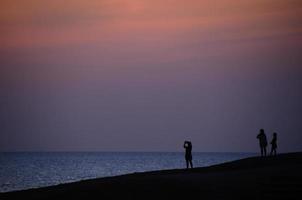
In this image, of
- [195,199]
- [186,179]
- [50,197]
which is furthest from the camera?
[186,179]

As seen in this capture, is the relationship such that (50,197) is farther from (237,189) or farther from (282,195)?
(282,195)

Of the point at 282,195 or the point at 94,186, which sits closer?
the point at 282,195

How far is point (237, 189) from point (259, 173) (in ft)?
13.5

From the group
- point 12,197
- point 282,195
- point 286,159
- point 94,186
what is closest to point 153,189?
point 94,186

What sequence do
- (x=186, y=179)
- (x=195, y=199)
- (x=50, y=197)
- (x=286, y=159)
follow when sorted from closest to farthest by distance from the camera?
(x=195, y=199), (x=50, y=197), (x=186, y=179), (x=286, y=159)

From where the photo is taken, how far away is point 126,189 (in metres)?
23.7

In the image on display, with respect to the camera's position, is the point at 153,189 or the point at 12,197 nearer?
the point at 153,189

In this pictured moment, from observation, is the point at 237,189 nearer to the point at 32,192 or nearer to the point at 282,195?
the point at 282,195

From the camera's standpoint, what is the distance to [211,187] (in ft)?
79.1

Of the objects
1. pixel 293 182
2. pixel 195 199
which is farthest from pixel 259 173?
pixel 195 199

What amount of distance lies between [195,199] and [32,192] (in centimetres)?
829

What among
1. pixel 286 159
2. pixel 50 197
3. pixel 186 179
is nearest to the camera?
pixel 50 197

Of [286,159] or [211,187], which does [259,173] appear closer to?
[211,187]

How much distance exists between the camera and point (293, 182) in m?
24.0
